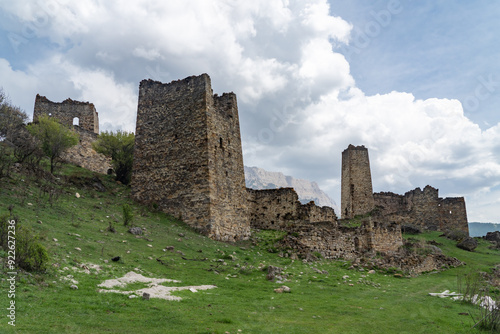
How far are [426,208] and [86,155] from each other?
4263 cm

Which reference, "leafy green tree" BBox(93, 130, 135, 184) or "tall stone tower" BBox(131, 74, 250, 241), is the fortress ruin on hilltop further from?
"leafy green tree" BBox(93, 130, 135, 184)

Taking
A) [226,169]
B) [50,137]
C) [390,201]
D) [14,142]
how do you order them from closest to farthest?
[14,142] < [226,169] < [50,137] < [390,201]

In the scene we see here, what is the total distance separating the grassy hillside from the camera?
7406 millimetres

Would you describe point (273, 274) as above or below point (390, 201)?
below

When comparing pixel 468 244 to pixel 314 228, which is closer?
pixel 314 228

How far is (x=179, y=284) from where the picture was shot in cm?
1093

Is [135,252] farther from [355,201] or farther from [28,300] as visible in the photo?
[355,201]

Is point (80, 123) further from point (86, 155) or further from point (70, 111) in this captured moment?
point (86, 155)

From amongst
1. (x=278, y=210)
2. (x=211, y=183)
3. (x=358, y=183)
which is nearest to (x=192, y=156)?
(x=211, y=183)

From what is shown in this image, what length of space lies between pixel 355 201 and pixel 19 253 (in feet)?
141

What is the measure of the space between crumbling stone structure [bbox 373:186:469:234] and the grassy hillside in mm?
25429

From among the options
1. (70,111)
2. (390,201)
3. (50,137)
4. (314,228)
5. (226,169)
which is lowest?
(314,228)

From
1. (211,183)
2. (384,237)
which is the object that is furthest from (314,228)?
(384,237)

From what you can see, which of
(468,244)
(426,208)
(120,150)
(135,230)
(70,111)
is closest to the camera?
(135,230)
